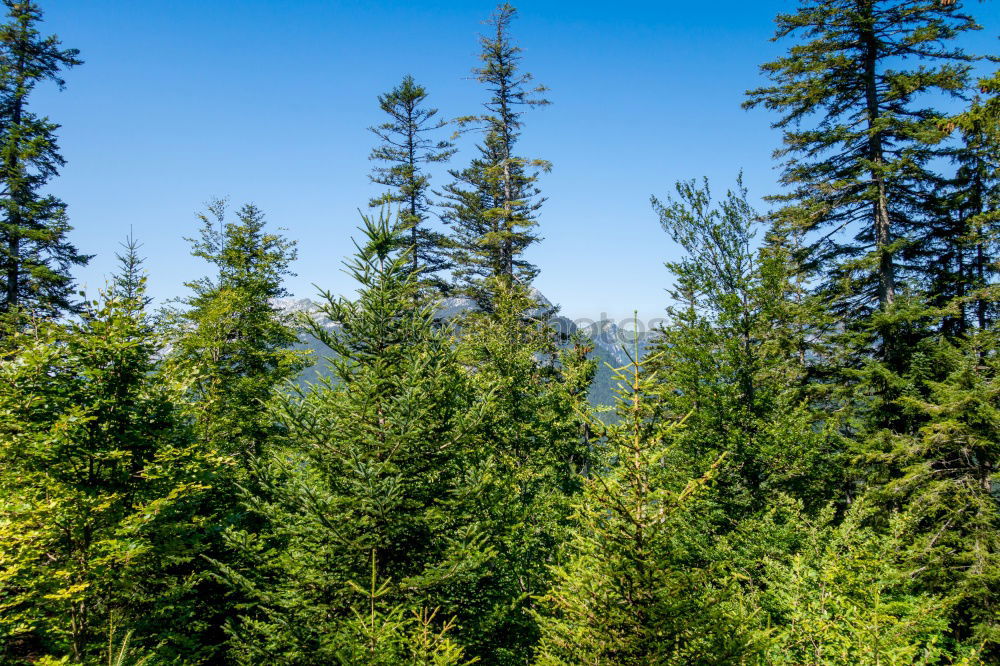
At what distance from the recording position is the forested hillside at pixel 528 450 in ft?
18.0

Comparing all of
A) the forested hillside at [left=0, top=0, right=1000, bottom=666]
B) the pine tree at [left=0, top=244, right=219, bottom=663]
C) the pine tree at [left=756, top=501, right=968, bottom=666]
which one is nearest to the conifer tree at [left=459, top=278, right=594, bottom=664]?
the forested hillside at [left=0, top=0, right=1000, bottom=666]

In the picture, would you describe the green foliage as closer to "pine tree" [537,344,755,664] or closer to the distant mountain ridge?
"pine tree" [537,344,755,664]

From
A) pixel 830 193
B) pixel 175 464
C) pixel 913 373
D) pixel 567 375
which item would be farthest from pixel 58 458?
pixel 830 193

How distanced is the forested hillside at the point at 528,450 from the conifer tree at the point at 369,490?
0.18 ft

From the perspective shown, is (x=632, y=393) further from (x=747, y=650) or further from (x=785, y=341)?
(x=785, y=341)

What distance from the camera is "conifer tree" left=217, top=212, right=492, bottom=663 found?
579 centimetres

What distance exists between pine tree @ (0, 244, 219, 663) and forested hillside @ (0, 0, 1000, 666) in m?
0.05

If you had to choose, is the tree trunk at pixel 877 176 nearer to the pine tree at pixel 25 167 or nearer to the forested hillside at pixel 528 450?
the forested hillside at pixel 528 450

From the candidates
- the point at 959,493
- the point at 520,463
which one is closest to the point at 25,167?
the point at 520,463

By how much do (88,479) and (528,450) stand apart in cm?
1133

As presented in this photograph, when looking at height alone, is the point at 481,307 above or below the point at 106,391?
above

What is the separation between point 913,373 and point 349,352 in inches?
582

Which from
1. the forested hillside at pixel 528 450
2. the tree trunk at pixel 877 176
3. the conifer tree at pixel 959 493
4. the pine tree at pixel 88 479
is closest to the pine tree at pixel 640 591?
the forested hillside at pixel 528 450

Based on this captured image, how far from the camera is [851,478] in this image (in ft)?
50.5
